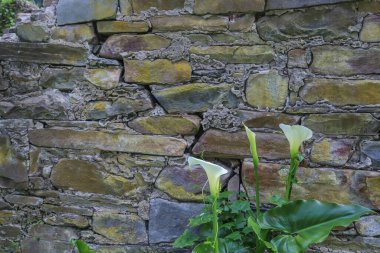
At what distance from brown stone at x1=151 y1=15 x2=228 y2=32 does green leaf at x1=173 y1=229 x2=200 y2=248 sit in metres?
0.84

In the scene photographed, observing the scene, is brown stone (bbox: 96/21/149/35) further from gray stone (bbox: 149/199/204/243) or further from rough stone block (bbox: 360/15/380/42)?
rough stone block (bbox: 360/15/380/42)

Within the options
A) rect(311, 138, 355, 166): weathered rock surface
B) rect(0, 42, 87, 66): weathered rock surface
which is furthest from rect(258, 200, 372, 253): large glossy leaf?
rect(0, 42, 87, 66): weathered rock surface

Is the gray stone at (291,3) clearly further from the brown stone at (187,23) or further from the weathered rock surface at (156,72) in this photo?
the weathered rock surface at (156,72)

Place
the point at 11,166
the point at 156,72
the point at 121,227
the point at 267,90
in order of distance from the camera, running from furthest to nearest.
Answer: the point at 11,166, the point at 121,227, the point at 156,72, the point at 267,90

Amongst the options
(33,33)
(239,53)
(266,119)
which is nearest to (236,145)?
(266,119)

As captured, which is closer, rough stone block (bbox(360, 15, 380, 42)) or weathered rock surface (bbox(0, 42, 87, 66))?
rough stone block (bbox(360, 15, 380, 42))

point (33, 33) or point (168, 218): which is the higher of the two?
point (33, 33)

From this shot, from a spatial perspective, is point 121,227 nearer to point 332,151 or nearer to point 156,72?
point 156,72

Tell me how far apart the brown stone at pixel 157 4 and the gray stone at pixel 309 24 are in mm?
348

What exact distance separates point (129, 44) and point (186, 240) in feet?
2.83

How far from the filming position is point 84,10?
6.72 ft

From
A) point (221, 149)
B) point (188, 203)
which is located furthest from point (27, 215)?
point (221, 149)

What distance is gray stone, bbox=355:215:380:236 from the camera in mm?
1805

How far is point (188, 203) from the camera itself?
A: 201cm
